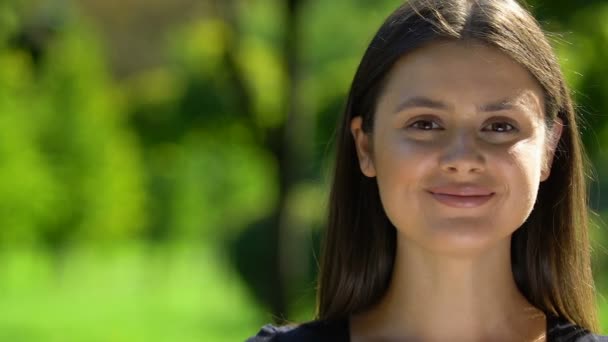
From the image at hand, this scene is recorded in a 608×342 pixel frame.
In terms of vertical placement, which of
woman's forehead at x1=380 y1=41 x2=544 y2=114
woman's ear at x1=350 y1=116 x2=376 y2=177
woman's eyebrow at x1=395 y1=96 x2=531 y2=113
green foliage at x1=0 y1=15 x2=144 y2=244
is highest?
woman's forehead at x1=380 y1=41 x2=544 y2=114

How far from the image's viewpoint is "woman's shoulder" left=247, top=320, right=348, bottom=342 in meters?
1.87

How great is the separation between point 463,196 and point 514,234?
0.26m

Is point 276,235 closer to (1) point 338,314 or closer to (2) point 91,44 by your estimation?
(1) point 338,314

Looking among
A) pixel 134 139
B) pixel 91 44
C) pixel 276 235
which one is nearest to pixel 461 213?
pixel 276 235

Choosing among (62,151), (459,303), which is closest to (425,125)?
(459,303)

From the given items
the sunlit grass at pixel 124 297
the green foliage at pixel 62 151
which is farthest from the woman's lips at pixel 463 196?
the green foliage at pixel 62 151

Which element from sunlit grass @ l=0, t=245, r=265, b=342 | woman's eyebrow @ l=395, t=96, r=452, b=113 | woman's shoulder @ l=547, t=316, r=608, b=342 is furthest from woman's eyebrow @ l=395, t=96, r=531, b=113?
sunlit grass @ l=0, t=245, r=265, b=342

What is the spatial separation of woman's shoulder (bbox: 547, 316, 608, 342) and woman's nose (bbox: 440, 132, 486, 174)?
1.01 ft

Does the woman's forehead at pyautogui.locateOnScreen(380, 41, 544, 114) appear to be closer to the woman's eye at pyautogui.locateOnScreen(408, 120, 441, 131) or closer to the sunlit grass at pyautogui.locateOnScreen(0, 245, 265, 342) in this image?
the woman's eye at pyautogui.locateOnScreen(408, 120, 441, 131)

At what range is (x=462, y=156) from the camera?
171 cm

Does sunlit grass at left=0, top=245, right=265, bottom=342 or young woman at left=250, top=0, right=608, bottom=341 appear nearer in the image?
young woman at left=250, top=0, right=608, bottom=341

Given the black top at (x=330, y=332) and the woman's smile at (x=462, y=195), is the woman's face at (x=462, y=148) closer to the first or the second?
the woman's smile at (x=462, y=195)

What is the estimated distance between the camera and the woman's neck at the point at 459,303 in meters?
1.81

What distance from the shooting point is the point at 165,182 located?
10.6 m
